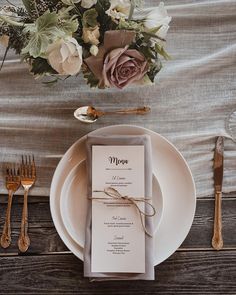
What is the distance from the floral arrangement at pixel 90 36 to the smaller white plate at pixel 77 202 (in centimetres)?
22

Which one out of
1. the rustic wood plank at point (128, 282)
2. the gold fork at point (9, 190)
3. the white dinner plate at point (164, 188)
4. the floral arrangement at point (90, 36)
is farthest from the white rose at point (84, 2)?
the rustic wood plank at point (128, 282)

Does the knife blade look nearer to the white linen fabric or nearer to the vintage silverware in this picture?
the white linen fabric

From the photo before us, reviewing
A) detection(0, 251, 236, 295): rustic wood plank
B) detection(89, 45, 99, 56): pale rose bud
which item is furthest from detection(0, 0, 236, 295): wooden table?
detection(89, 45, 99, 56): pale rose bud

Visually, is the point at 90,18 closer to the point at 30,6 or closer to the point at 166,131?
the point at 30,6

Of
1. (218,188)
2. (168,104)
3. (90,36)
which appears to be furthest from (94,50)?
(218,188)

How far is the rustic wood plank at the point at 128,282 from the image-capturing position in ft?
2.98

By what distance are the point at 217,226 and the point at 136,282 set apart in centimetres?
20

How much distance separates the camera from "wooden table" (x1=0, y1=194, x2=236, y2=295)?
2.98 feet

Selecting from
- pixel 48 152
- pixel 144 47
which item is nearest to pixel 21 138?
pixel 48 152

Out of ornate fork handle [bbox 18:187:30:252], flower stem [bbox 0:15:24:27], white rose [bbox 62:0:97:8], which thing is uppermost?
white rose [bbox 62:0:97:8]

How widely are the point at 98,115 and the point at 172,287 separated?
39 cm

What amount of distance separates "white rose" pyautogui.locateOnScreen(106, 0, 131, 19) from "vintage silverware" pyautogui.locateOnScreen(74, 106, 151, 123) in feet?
0.84

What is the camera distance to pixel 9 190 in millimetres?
941

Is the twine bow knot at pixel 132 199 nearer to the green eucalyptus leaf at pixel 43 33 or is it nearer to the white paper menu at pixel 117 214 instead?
the white paper menu at pixel 117 214
